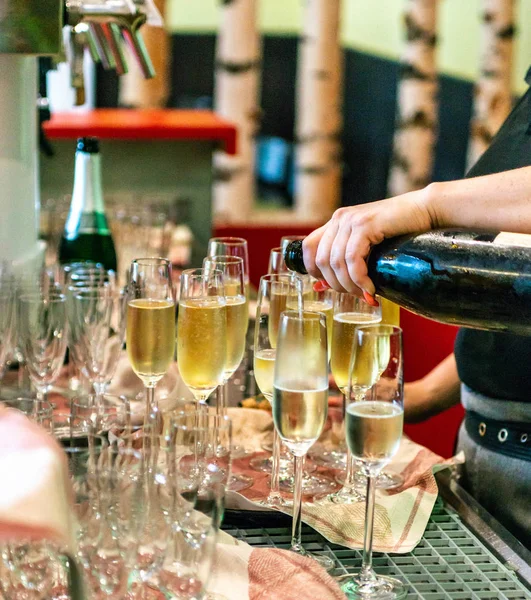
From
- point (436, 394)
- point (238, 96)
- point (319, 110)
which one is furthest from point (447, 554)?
point (319, 110)

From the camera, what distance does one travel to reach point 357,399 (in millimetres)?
961

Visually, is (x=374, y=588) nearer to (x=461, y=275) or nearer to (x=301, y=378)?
(x=301, y=378)

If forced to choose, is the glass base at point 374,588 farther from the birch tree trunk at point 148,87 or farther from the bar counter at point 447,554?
the birch tree trunk at point 148,87

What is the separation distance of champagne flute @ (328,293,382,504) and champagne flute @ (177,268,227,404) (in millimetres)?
153

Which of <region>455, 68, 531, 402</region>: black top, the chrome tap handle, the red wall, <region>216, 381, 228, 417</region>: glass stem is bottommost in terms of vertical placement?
the red wall

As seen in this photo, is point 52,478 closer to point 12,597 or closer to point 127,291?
point 12,597

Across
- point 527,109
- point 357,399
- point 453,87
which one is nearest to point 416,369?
point 527,109

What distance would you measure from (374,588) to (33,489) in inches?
18.8

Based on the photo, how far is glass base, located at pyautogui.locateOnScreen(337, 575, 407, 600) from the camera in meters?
0.93

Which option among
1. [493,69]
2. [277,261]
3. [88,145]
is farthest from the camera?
[493,69]

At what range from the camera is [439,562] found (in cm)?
102

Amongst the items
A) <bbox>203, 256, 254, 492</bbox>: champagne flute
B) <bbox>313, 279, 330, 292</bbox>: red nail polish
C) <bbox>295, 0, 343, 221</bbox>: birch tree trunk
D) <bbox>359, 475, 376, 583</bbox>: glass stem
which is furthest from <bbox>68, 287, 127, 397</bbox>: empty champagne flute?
<bbox>295, 0, 343, 221</bbox>: birch tree trunk

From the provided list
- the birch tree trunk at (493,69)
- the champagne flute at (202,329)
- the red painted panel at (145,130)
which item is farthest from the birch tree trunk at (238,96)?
the champagne flute at (202,329)

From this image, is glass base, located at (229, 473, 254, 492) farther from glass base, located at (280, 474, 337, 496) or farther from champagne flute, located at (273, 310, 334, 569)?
champagne flute, located at (273, 310, 334, 569)
